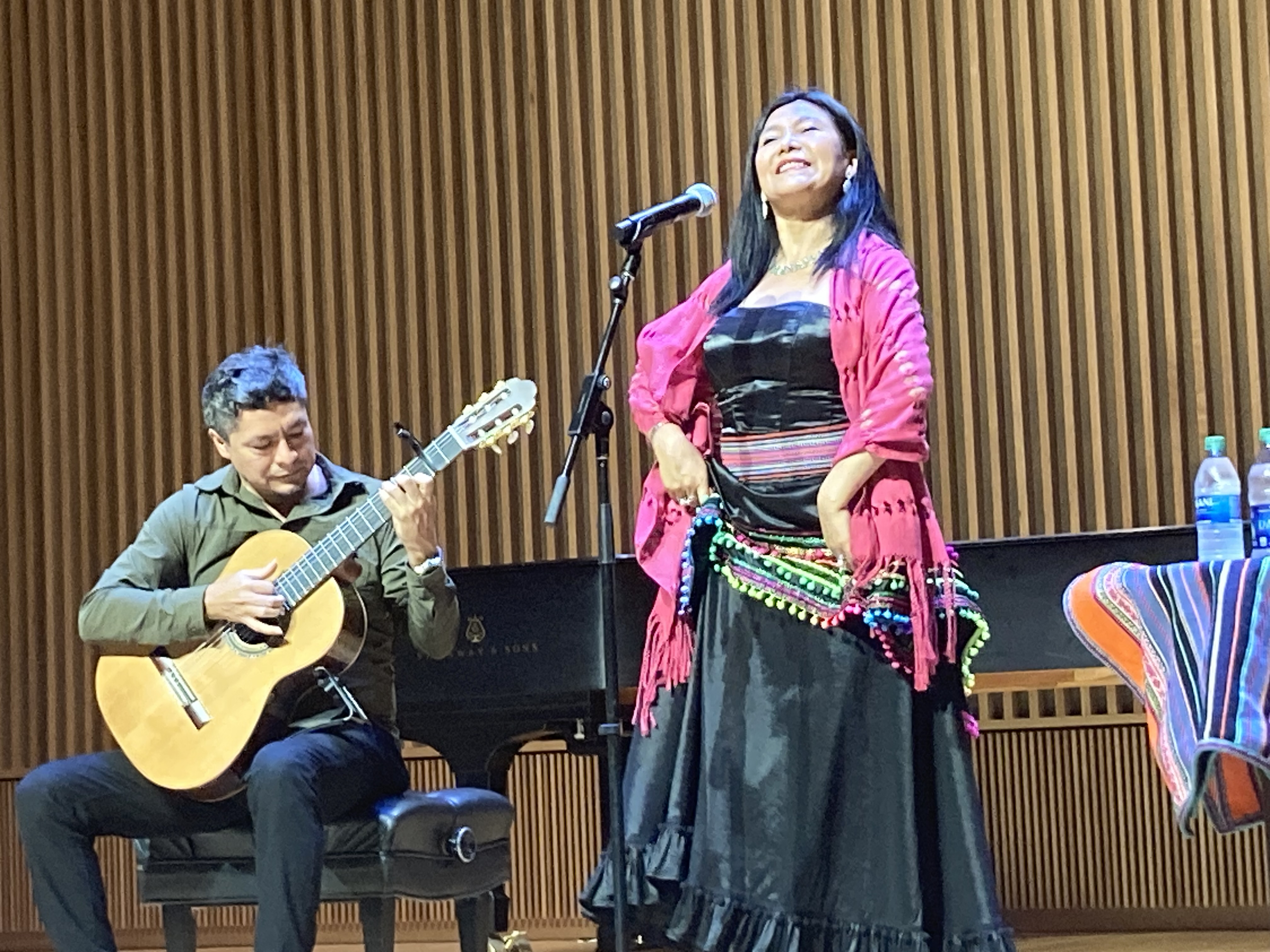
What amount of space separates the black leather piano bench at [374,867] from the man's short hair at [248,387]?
77cm

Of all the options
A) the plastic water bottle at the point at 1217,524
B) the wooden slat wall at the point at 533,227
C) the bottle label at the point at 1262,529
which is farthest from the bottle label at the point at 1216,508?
the wooden slat wall at the point at 533,227

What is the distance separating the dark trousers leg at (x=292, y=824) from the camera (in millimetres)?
3029

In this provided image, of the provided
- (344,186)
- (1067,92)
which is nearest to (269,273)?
(344,186)

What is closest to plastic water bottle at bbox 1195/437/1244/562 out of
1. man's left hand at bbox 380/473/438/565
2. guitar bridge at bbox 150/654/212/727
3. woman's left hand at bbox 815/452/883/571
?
woman's left hand at bbox 815/452/883/571

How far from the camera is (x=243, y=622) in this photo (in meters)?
3.27

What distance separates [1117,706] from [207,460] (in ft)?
9.95

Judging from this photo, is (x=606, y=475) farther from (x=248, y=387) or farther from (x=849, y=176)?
(x=248, y=387)

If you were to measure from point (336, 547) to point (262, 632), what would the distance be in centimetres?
20

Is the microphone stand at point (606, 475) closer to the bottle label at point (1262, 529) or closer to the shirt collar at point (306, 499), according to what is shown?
the shirt collar at point (306, 499)

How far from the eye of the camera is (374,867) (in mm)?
3244

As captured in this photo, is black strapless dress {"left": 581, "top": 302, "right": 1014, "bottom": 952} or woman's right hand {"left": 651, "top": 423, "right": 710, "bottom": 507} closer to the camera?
black strapless dress {"left": 581, "top": 302, "right": 1014, "bottom": 952}

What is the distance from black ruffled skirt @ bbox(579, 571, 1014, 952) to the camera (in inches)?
106

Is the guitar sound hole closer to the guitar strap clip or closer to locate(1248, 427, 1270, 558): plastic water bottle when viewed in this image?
the guitar strap clip

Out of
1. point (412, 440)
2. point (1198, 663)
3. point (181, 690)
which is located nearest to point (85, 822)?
point (181, 690)
